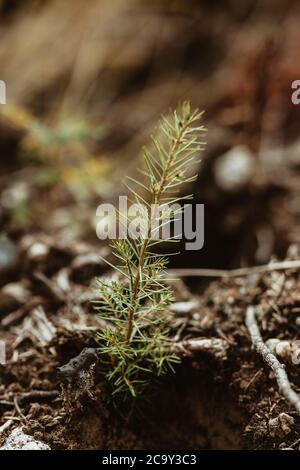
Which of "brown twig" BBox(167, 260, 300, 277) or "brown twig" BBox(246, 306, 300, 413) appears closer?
"brown twig" BBox(246, 306, 300, 413)

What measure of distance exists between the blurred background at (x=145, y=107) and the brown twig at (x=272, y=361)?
50cm

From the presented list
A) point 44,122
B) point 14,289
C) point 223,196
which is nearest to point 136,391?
point 14,289

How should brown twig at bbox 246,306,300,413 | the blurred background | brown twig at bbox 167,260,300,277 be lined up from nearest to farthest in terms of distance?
1. brown twig at bbox 246,306,300,413
2. brown twig at bbox 167,260,300,277
3. the blurred background

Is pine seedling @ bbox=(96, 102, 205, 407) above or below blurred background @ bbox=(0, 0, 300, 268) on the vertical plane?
below

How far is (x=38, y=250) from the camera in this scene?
205cm

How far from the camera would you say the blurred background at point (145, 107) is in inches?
91.2

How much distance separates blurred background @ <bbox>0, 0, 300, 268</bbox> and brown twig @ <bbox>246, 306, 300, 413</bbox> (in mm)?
502

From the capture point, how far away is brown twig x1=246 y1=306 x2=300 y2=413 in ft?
4.00

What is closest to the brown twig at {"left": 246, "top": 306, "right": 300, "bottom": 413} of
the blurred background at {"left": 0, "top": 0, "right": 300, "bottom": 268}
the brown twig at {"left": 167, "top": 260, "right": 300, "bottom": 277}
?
the brown twig at {"left": 167, "top": 260, "right": 300, "bottom": 277}

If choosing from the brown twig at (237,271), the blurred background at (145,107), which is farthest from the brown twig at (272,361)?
the blurred background at (145,107)

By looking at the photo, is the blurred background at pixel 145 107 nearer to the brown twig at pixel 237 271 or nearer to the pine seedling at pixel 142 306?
the brown twig at pixel 237 271

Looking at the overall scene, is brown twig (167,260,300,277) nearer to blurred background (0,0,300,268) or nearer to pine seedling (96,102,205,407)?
blurred background (0,0,300,268)

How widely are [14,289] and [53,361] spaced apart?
480 mm

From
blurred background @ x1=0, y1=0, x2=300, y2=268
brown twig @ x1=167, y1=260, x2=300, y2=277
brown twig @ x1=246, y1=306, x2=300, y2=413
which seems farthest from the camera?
blurred background @ x1=0, y1=0, x2=300, y2=268
